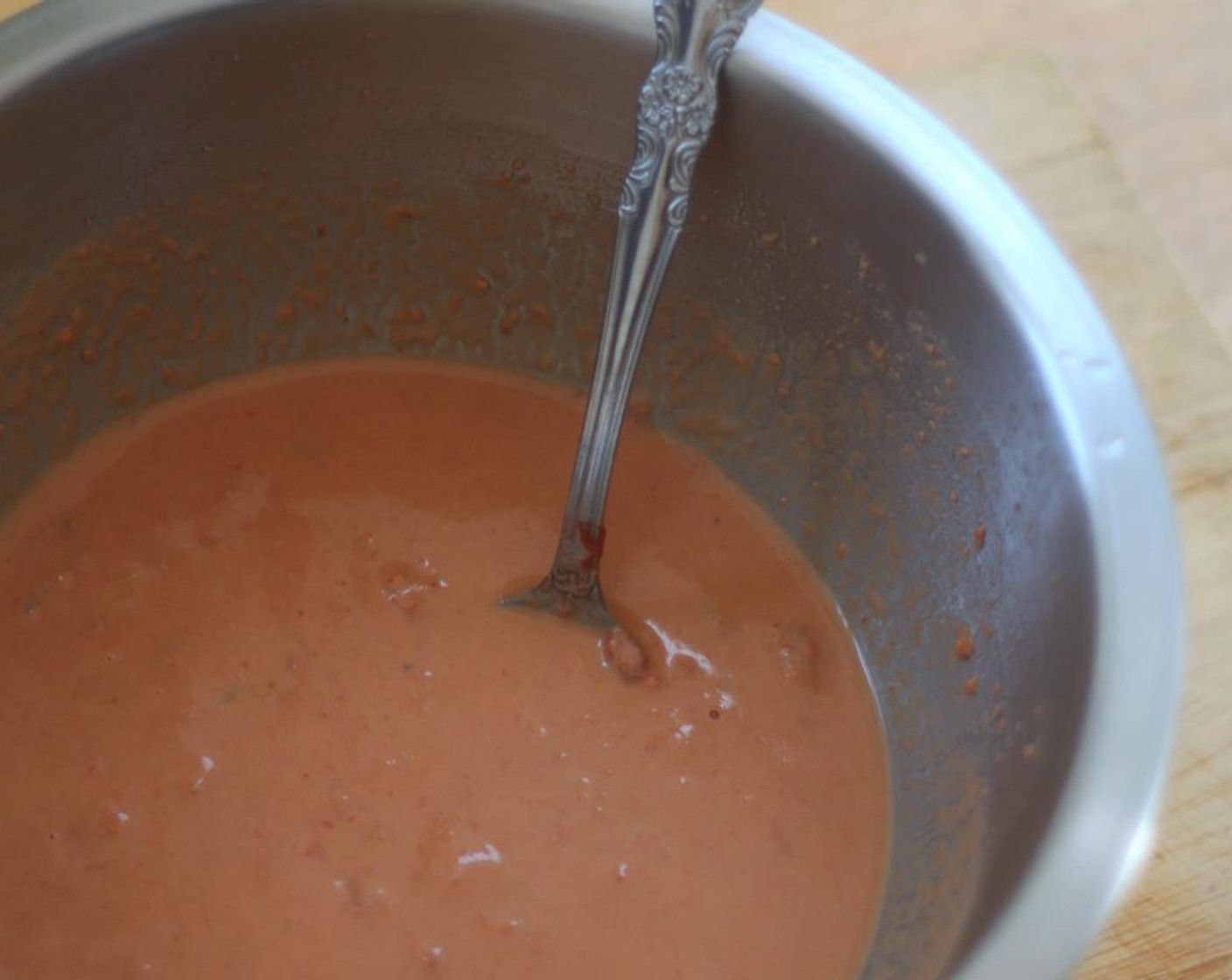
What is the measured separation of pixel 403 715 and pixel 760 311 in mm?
471

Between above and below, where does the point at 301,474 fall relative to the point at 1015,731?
above

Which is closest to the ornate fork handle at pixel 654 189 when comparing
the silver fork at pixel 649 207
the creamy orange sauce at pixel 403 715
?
the silver fork at pixel 649 207

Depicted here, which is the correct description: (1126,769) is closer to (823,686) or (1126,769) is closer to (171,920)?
(823,686)

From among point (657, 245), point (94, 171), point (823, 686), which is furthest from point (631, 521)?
point (94, 171)

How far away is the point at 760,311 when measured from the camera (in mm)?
1329

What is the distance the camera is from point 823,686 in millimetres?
1349

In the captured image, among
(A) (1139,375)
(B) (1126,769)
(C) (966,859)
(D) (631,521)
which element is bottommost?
(C) (966,859)

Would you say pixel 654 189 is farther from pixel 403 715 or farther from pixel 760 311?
pixel 403 715

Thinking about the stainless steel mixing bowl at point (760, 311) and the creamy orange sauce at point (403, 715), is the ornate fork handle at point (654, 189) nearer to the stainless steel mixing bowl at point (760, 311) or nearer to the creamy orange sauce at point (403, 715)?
the stainless steel mixing bowl at point (760, 311)

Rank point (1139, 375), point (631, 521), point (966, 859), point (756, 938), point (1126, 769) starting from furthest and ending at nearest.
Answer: point (631, 521)
point (1139, 375)
point (756, 938)
point (966, 859)
point (1126, 769)

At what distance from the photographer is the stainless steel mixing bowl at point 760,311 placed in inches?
38.0

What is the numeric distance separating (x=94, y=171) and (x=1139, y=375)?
0.90 metres

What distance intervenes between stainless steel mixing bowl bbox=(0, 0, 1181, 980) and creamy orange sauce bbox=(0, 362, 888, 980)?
47 millimetres

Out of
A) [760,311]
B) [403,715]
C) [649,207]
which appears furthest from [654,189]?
[403,715]
